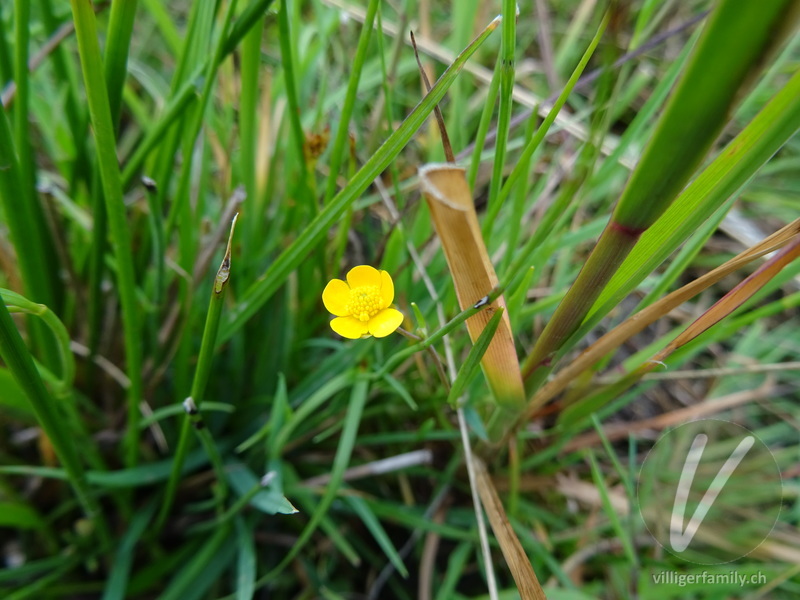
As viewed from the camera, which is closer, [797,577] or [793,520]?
[797,577]

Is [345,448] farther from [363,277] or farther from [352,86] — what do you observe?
[352,86]

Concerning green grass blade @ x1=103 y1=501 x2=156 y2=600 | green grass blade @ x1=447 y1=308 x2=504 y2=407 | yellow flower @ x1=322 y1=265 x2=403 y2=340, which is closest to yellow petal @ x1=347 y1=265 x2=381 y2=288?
yellow flower @ x1=322 y1=265 x2=403 y2=340

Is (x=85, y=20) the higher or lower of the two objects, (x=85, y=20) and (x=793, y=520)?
the higher

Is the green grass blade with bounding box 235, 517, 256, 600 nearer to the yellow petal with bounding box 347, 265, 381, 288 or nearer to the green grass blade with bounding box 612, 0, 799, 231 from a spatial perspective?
the yellow petal with bounding box 347, 265, 381, 288

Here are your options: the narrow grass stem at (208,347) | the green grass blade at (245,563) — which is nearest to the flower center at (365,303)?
the narrow grass stem at (208,347)

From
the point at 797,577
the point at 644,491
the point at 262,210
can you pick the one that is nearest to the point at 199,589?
the point at 262,210

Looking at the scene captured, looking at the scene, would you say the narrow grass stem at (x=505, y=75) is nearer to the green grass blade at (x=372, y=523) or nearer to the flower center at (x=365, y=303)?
the flower center at (x=365, y=303)

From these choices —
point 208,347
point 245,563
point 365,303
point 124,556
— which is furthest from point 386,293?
point 124,556

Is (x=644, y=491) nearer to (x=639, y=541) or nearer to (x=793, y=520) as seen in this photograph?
(x=639, y=541)
